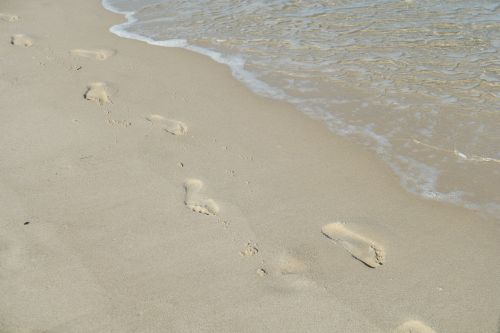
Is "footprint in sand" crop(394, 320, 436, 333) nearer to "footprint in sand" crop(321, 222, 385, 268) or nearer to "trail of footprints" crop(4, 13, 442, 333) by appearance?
"trail of footprints" crop(4, 13, 442, 333)

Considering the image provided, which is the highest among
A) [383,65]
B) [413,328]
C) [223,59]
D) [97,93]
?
[383,65]

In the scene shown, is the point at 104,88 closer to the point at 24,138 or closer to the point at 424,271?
the point at 24,138

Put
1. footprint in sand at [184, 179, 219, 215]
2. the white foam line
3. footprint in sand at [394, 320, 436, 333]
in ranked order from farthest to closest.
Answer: the white foam line → footprint in sand at [184, 179, 219, 215] → footprint in sand at [394, 320, 436, 333]

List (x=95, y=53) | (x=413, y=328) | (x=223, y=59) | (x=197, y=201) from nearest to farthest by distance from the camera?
(x=413, y=328) → (x=197, y=201) → (x=223, y=59) → (x=95, y=53)

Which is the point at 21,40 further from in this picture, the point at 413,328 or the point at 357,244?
the point at 413,328

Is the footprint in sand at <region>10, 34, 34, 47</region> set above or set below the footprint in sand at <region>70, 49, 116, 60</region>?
below

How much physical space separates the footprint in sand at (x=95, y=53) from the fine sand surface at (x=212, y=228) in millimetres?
995

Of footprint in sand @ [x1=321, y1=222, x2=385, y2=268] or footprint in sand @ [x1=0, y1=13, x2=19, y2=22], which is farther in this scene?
footprint in sand @ [x1=0, y1=13, x2=19, y2=22]

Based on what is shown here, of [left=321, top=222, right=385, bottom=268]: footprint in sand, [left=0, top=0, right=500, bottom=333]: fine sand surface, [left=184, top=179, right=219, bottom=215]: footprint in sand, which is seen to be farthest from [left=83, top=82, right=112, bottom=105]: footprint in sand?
[left=321, top=222, right=385, bottom=268]: footprint in sand

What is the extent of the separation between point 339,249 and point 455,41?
395 cm

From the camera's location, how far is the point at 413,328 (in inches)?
91.8

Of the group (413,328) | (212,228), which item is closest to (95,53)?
(212,228)

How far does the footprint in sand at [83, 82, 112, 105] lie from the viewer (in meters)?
4.43

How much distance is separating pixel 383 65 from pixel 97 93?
295 centimetres
